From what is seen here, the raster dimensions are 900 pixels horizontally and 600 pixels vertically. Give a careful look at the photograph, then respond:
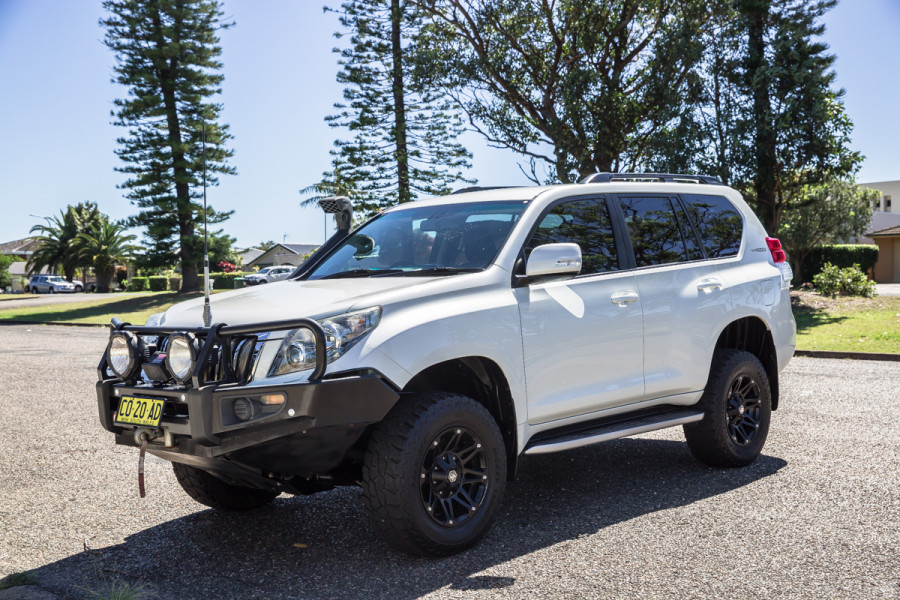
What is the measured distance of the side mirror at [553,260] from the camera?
4438 mm

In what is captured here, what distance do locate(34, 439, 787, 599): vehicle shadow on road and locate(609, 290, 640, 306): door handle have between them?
1226 millimetres

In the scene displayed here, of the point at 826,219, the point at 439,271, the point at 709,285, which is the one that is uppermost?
the point at 826,219

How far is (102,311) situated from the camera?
3409cm

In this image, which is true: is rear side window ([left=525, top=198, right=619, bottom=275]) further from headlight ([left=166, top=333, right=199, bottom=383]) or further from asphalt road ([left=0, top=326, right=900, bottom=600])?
headlight ([left=166, top=333, right=199, bottom=383])

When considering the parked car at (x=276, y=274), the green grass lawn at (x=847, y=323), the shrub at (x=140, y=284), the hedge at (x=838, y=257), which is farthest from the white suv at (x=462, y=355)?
the shrub at (x=140, y=284)

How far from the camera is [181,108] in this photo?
39.3 meters

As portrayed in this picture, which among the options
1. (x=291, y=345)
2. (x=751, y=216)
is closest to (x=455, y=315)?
(x=291, y=345)

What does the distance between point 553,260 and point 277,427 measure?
5.53ft

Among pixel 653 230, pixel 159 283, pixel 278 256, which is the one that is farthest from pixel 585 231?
pixel 278 256

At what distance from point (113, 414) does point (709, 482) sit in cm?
373

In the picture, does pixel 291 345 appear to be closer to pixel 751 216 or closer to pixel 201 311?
pixel 201 311

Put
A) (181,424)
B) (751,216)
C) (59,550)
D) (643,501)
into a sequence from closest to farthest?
(181,424) < (59,550) < (643,501) < (751,216)

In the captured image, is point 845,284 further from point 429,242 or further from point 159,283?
point 159,283

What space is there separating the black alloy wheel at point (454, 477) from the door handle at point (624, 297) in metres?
1.34
